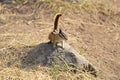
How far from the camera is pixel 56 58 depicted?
16.0 feet

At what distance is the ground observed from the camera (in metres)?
4.91

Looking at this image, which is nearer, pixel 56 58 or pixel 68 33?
pixel 56 58

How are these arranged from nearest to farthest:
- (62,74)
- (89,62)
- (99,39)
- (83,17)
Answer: (62,74), (89,62), (99,39), (83,17)

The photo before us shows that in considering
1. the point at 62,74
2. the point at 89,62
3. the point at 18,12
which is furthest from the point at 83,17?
the point at 62,74

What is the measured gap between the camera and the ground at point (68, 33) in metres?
4.91

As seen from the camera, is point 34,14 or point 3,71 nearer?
point 3,71

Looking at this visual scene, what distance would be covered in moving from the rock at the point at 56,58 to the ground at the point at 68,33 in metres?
0.14

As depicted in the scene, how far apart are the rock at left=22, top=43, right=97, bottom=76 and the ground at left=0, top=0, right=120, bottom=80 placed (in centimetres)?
14

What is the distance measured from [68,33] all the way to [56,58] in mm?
1404

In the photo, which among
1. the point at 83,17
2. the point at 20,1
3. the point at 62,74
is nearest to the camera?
the point at 62,74

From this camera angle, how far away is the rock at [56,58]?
4859 mm

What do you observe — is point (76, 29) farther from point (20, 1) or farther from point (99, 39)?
point (20, 1)

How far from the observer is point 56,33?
Result: 4863mm

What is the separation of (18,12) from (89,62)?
100 inches
